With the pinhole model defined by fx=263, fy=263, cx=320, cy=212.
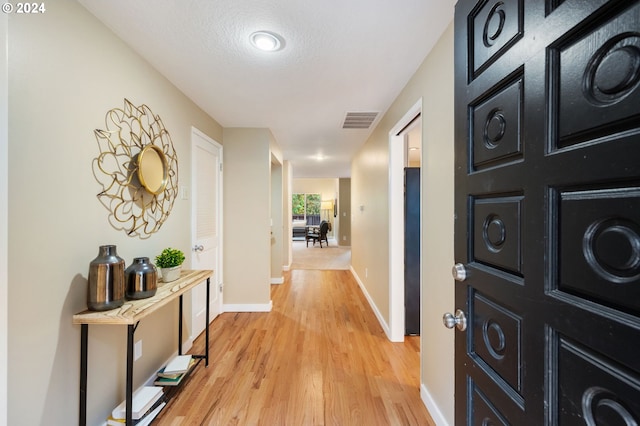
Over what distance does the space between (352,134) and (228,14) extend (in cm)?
246

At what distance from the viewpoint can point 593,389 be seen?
48cm

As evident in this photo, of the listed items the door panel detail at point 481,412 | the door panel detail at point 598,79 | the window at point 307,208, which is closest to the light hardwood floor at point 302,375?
the door panel detail at point 481,412

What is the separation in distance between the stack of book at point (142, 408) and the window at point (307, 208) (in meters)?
11.8

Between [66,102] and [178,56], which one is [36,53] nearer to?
[66,102]

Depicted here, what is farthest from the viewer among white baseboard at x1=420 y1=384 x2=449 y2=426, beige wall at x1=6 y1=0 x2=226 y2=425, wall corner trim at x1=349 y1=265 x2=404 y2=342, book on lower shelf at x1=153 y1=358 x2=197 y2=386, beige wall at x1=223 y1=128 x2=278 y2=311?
beige wall at x1=223 y1=128 x2=278 y2=311

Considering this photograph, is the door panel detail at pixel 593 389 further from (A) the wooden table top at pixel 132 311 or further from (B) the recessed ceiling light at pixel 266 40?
(B) the recessed ceiling light at pixel 266 40

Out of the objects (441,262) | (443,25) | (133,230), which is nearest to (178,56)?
(133,230)

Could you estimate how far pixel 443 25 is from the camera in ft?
4.84

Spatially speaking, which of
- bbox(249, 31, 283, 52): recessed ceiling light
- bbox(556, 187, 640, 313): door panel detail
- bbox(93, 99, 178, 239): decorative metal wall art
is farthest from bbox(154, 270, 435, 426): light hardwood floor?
bbox(249, 31, 283, 52): recessed ceiling light

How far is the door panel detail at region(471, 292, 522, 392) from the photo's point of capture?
2.16 ft

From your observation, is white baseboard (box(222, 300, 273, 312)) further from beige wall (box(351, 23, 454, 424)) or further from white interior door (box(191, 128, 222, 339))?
beige wall (box(351, 23, 454, 424))

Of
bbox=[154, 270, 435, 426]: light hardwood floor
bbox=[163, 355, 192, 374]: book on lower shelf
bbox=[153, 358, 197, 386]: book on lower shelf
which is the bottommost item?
bbox=[154, 270, 435, 426]: light hardwood floor

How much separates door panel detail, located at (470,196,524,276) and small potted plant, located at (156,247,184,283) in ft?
6.17

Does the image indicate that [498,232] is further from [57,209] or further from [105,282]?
[57,209]
